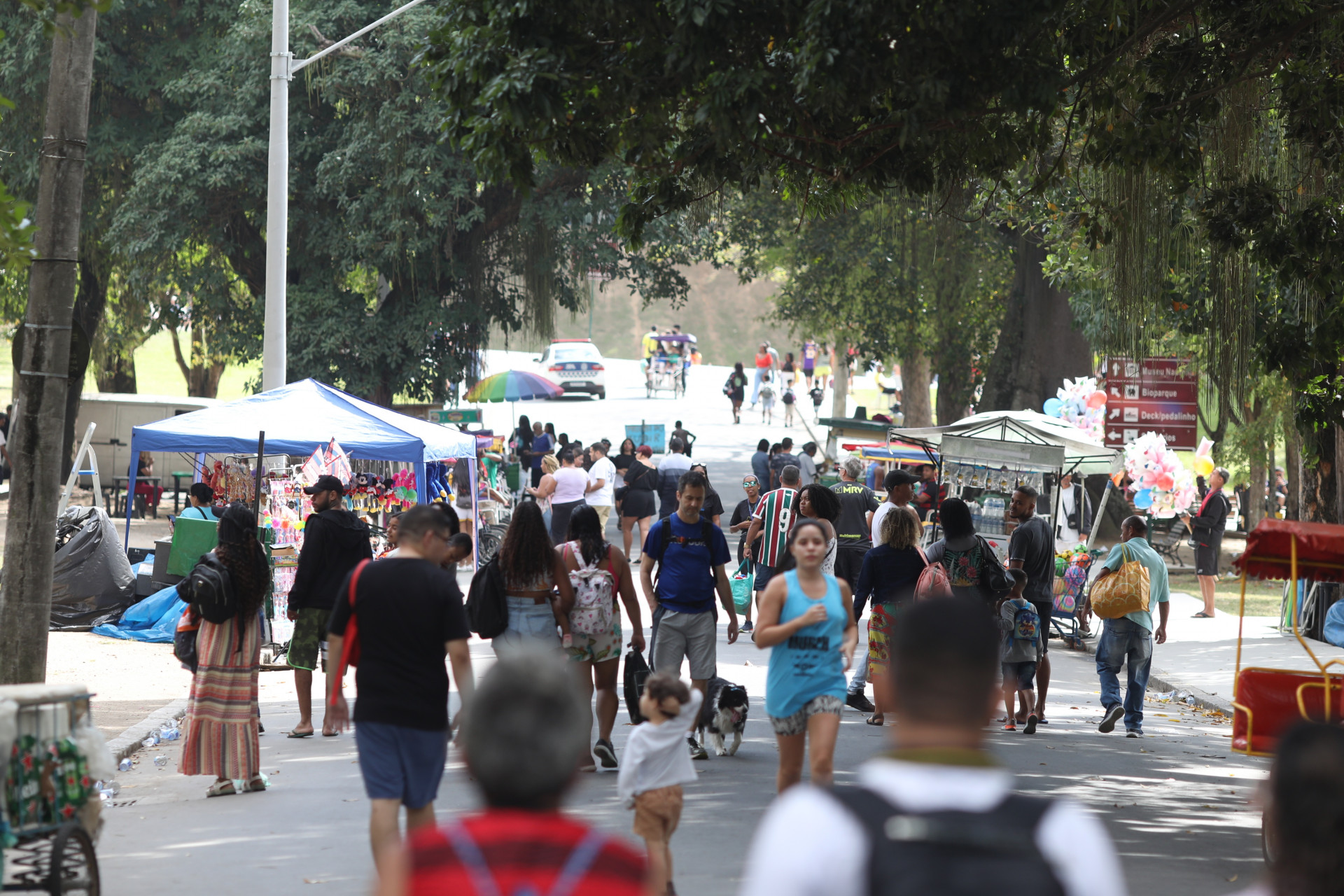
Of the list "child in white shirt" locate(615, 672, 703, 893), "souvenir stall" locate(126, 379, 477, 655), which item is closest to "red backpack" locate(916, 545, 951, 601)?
"child in white shirt" locate(615, 672, 703, 893)

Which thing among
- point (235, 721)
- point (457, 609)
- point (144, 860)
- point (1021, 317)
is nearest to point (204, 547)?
point (235, 721)

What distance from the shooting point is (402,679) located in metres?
5.50

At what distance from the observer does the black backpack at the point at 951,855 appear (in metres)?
2.14

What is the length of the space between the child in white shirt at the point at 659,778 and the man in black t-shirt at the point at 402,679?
787 millimetres

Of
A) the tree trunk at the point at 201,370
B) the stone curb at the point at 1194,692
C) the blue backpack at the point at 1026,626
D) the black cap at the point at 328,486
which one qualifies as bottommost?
the stone curb at the point at 1194,692

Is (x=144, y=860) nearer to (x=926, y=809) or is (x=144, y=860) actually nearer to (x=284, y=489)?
(x=926, y=809)

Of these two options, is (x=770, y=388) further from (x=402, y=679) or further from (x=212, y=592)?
(x=402, y=679)

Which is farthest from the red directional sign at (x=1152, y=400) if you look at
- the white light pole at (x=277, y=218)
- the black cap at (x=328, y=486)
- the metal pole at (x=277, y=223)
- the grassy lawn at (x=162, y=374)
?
the grassy lawn at (x=162, y=374)

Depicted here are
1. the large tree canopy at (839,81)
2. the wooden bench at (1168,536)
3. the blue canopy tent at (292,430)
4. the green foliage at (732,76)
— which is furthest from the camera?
the wooden bench at (1168,536)

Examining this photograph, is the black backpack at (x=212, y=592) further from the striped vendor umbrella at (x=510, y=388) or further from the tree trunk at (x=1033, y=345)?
the striped vendor umbrella at (x=510, y=388)

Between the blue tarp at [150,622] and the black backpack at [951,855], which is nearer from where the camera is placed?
the black backpack at [951,855]

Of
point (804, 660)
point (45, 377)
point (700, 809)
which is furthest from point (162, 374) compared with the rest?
point (804, 660)

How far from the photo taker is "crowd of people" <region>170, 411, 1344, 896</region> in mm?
2234

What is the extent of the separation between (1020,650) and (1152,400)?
9.20 m
